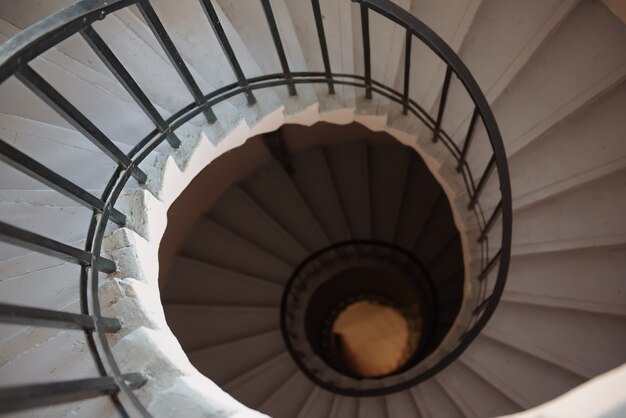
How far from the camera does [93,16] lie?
2.45m

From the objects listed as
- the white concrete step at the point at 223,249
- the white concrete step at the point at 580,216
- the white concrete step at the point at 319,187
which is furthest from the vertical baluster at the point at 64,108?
the white concrete step at the point at 319,187

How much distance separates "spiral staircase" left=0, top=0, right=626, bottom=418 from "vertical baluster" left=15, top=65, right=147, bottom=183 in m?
0.01

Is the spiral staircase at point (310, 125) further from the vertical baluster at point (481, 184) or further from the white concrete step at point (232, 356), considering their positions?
the white concrete step at point (232, 356)

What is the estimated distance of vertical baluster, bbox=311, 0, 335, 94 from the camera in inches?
131

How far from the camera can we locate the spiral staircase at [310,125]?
9.05ft

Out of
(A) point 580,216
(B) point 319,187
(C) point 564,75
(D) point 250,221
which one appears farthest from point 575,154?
(D) point 250,221

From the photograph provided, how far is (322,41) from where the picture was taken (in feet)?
11.9

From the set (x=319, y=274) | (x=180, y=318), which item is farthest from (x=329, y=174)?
(x=180, y=318)

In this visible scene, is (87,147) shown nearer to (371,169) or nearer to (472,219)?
(472,219)

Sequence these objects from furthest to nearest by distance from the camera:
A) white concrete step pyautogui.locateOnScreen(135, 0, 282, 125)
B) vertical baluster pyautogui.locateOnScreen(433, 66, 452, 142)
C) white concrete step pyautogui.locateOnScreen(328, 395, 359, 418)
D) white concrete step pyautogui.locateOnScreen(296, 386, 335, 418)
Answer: white concrete step pyautogui.locateOnScreen(296, 386, 335, 418) < white concrete step pyautogui.locateOnScreen(328, 395, 359, 418) < white concrete step pyautogui.locateOnScreen(135, 0, 282, 125) < vertical baluster pyautogui.locateOnScreen(433, 66, 452, 142)

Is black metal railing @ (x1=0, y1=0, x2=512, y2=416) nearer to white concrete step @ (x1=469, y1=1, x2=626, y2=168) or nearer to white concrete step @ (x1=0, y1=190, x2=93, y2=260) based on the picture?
white concrete step @ (x1=0, y1=190, x2=93, y2=260)

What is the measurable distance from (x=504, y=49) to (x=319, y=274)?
5150mm

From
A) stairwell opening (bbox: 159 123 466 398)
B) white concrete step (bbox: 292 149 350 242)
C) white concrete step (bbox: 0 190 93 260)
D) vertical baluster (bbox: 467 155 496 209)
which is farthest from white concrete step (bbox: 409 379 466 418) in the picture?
white concrete step (bbox: 0 190 93 260)

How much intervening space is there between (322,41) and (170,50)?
44.2 inches
